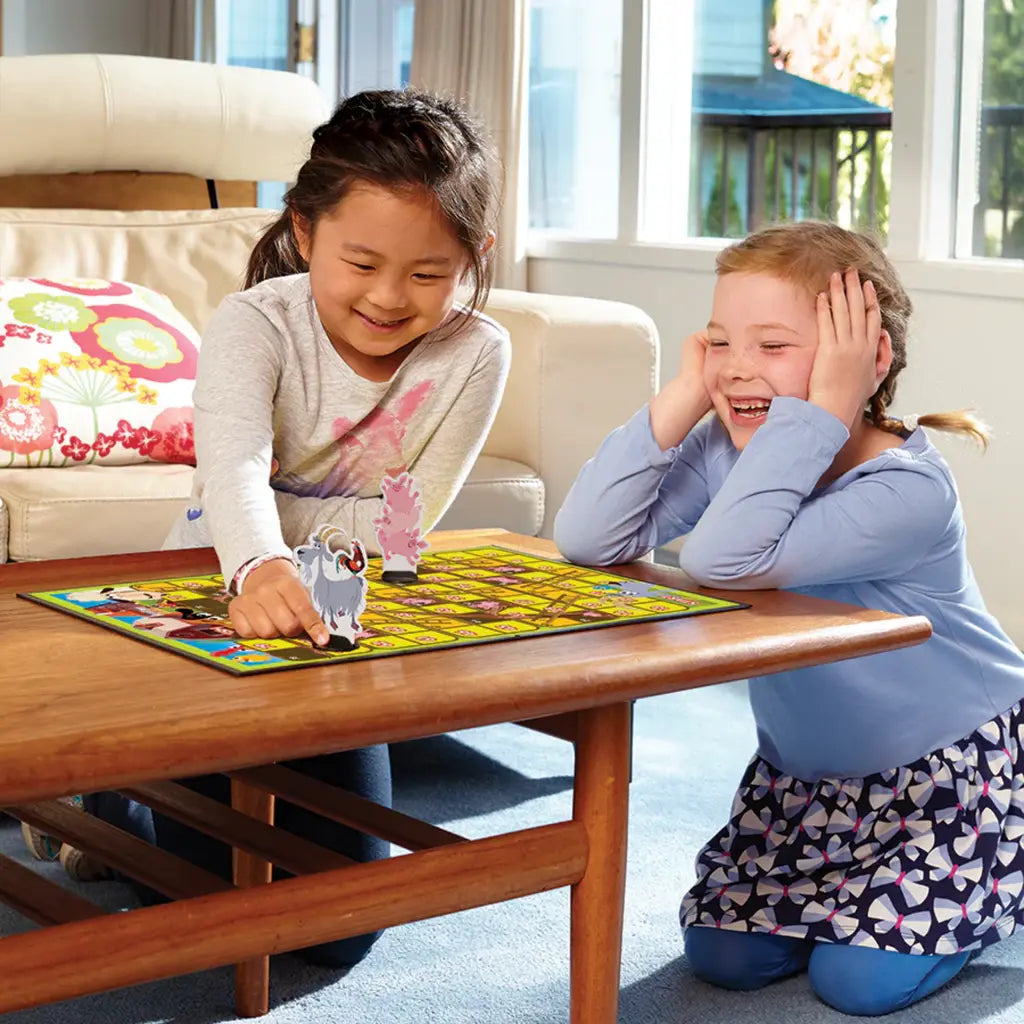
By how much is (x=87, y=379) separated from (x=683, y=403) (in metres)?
1.15

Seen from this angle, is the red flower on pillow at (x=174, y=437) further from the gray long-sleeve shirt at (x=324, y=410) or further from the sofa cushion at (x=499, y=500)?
the gray long-sleeve shirt at (x=324, y=410)

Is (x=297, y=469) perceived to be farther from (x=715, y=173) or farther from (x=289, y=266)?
(x=715, y=173)

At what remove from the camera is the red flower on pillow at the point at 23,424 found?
2117 millimetres

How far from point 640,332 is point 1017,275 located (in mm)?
790

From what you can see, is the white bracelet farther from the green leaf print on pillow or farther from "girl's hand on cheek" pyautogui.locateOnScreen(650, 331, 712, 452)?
the green leaf print on pillow

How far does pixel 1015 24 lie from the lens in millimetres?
2822

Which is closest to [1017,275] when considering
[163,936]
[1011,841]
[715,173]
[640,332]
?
[640,332]

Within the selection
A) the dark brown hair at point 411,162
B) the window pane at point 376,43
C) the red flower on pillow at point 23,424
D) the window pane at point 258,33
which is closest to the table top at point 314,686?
the dark brown hair at point 411,162

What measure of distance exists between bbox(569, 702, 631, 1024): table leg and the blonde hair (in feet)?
1.47

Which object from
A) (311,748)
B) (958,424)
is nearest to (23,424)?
(958,424)

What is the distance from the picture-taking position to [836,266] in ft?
4.33

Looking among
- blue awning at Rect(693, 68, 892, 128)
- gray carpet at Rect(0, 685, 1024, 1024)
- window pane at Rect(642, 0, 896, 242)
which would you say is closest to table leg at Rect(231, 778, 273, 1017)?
gray carpet at Rect(0, 685, 1024, 1024)

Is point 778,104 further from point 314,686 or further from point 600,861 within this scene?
point 314,686

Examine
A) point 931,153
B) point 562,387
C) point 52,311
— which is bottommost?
point 562,387
